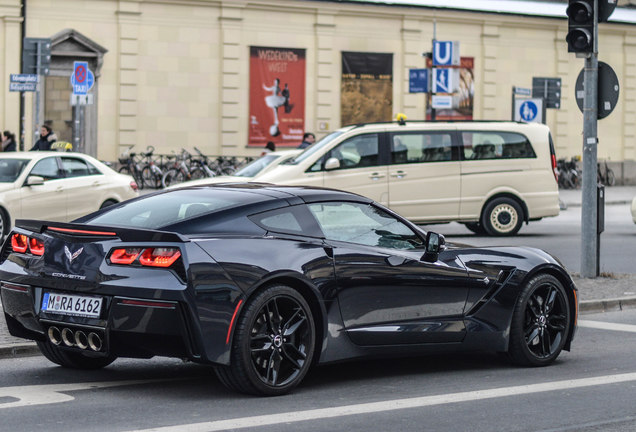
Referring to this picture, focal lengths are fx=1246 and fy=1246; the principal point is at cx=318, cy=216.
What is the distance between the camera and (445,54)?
29.1 meters

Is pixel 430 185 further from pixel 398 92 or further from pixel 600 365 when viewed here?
pixel 398 92

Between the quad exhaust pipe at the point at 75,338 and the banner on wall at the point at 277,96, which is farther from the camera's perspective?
the banner on wall at the point at 277,96

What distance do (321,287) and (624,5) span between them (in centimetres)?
4127

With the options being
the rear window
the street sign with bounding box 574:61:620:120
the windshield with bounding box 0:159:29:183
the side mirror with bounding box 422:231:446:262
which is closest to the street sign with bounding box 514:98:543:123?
the windshield with bounding box 0:159:29:183

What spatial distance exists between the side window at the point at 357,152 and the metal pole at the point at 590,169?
6839 mm

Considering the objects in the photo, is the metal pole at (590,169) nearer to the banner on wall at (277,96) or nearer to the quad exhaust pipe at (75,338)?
the quad exhaust pipe at (75,338)

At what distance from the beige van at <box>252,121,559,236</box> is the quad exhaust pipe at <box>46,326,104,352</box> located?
12761 mm

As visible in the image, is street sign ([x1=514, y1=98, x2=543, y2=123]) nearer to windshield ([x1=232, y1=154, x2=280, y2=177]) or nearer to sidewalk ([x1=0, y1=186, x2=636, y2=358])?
windshield ([x1=232, y1=154, x2=280, y2=177])

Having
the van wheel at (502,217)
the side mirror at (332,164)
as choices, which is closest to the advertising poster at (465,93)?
the van wheel at (502,217)

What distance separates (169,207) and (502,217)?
15.0 meters

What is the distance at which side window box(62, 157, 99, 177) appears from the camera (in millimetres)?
20078

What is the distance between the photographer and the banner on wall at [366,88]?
3916 cm

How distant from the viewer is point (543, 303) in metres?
8.59

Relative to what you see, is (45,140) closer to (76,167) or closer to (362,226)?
(76,167)
